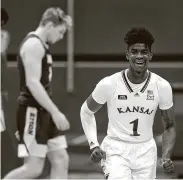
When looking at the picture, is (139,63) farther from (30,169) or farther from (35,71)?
(30,169)

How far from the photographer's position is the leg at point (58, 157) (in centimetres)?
445

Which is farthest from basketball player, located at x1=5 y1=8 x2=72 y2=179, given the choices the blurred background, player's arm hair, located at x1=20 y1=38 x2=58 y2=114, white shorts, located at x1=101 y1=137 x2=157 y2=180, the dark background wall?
white shorts, located at x1=101 y1=137 x2=157 y2=180

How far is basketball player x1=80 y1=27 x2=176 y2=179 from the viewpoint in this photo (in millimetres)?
3137

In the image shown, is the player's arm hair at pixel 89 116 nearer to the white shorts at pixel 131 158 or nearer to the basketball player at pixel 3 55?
the white shorts at pixel 131 158

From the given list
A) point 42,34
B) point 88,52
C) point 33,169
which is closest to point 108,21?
point 88,52

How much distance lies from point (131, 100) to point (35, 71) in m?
1.26

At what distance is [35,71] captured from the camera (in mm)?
4258

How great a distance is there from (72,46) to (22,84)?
70 cm

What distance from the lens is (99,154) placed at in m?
3.07

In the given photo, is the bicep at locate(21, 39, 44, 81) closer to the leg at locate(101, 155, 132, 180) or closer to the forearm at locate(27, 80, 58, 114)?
the forearm at locate(27, 80, 58, 114)

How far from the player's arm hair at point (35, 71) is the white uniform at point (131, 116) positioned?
1.11 meters

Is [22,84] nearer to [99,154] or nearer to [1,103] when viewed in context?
[1,103]

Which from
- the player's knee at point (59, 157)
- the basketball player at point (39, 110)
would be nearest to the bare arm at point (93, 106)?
the basketball player at point (39, 110)

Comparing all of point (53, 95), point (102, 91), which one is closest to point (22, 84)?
point (53, 95)
